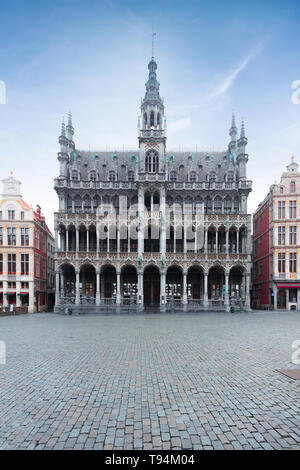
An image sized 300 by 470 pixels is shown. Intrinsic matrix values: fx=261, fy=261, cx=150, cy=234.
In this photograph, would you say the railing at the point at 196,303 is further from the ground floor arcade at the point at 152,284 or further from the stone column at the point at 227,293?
the stone column at the point at 227,293

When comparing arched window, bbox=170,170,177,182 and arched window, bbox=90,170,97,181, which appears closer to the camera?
arched window, bbox=90,170,97,181

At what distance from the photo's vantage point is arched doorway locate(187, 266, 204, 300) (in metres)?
39.2

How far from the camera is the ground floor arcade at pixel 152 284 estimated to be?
122 ft

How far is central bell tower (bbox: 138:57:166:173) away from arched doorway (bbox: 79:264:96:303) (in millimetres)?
16693

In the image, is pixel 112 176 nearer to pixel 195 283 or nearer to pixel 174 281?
pixel 174 281

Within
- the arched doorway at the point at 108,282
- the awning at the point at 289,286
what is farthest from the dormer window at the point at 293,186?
the arched doorway at the point at 108,282

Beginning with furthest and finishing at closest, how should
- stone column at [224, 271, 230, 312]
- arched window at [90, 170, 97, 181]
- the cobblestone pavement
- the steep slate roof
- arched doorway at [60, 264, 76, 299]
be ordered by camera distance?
the steep slate roof → arched window at [90, 170, 97, 181] → arched doorway at [60, 264, 76, 299] → stone column at [224, 271, 230, 312] → the cobblestone pavement

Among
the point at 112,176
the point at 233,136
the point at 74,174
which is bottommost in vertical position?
the point at 112,176

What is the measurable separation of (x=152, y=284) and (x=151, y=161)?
1856cm

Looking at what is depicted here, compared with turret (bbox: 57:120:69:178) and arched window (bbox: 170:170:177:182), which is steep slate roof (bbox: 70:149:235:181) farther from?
turret (bbox: 57:120:69:178)

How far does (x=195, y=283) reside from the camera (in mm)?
39531

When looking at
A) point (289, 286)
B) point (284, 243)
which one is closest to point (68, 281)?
point (289, 286)

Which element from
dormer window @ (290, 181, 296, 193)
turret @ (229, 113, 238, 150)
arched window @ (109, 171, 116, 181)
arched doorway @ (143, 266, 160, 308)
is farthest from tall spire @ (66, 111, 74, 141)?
dormer window @ (290, 181, 296, 193)
